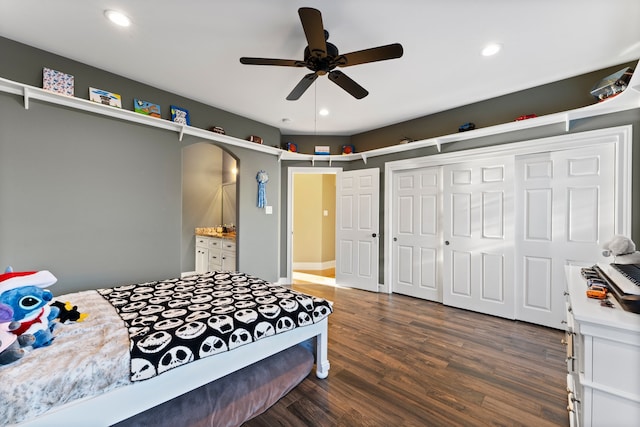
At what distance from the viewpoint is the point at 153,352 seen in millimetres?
1266

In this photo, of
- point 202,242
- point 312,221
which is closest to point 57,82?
point 202,242

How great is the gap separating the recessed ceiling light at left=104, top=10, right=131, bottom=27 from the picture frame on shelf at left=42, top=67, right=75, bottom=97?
0.95 m

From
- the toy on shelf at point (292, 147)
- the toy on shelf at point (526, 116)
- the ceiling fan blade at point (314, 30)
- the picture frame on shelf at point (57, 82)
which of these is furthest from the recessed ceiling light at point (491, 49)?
the picture frame on shelf at point (57, 82)

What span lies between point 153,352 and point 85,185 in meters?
2.20

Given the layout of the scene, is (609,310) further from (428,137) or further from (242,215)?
(242,215)

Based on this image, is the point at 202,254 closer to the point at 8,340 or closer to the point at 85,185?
the point at 85,185

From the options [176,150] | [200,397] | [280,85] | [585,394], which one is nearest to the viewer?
[585,394]

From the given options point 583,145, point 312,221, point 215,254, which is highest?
point 583,145

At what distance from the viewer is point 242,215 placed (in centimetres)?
394

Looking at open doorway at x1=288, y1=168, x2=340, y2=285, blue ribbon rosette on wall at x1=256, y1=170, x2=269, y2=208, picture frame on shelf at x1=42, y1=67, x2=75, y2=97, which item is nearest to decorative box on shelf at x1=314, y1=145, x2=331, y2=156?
blue ribbon rosette on wall at x1=256, y1=170, x2=269, y2=208

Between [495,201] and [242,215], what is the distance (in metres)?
3.48

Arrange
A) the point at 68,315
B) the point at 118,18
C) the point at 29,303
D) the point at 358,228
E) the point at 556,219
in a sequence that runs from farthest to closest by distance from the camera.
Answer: the point at 358,228, the point at 556,219, the point at 118,18, the point at 68,315, the point at 29,303

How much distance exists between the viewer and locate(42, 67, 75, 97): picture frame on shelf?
2324 millimetres

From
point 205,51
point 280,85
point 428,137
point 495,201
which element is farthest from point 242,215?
point 495,201
